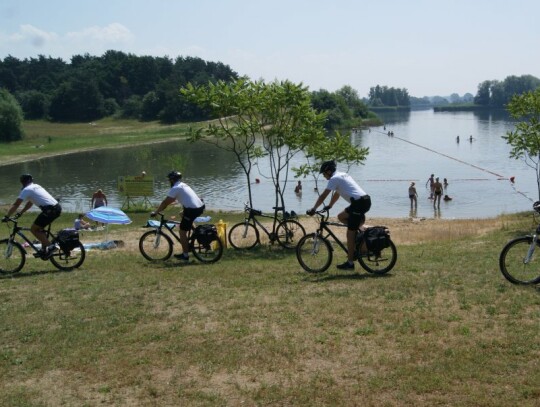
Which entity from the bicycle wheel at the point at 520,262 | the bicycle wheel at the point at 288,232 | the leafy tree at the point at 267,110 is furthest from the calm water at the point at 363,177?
the bicycle wheel at the point at 520,262

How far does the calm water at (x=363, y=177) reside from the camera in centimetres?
3972

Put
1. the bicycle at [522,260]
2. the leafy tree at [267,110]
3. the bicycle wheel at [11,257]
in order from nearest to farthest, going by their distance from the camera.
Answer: the bicycle at [522,260], the bicycle wheel at [11,257], the leafy tree at [267,110]

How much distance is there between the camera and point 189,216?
1347 cm

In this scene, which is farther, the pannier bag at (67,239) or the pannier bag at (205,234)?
the pannier bag at (205,234)

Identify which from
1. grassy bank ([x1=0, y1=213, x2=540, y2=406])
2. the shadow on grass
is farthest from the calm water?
grassy bank ([x1=0, y1=213, x2=540, y2=406])

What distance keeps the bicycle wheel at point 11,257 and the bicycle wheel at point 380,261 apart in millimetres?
7007

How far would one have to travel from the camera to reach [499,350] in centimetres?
688

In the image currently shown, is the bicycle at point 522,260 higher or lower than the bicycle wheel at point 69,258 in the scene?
higher

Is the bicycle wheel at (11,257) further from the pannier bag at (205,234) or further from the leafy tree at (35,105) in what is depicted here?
the leafy tree at (35,105)

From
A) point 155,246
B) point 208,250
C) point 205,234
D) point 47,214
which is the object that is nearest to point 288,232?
point 208,250

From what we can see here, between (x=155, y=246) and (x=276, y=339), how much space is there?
7228 mm

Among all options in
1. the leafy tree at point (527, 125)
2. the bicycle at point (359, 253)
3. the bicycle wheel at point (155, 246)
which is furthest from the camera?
the leafy tree at point (527, 125)

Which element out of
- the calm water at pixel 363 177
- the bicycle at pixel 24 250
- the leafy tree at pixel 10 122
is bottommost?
the calm water at pixel 363 177

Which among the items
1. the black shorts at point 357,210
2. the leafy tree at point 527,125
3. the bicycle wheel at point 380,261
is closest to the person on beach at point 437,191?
the leafy tree at point 527,125
